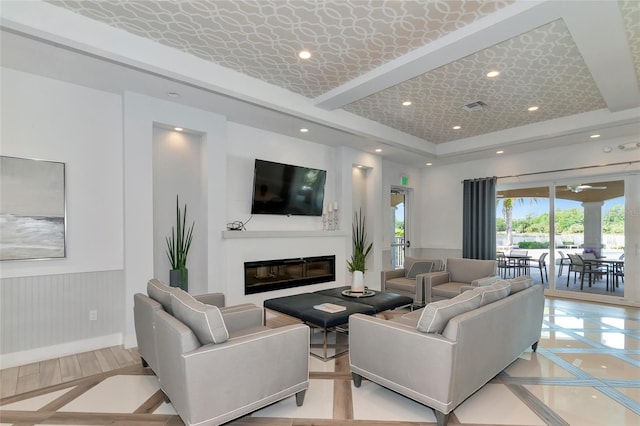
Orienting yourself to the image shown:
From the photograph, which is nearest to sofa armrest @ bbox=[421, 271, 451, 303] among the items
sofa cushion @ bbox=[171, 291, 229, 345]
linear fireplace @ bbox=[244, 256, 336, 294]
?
linear fireplace @ bbox=[244, 256, 336, 294]

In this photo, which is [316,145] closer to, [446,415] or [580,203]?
[446,415]

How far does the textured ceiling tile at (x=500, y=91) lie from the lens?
3172 mm

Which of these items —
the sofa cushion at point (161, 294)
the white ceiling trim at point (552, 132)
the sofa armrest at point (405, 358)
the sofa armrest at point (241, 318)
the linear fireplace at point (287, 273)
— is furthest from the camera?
the linear fireplace at point (287, 273)

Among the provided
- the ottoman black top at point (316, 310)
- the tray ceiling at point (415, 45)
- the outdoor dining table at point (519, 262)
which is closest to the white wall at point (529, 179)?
the outdoor dining table at point (519, 262)

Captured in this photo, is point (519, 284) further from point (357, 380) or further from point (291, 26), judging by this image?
point (291, 26)

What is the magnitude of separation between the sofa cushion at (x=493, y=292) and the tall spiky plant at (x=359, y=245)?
3.38 meters

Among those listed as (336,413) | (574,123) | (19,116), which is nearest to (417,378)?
(336,413)

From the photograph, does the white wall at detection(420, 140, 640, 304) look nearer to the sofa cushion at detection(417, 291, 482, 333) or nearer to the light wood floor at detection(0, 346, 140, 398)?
the sofa cushion at detection(417, 291, 482, 333)

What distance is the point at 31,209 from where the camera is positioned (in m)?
3.31

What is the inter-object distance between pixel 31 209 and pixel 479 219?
24.0 feet

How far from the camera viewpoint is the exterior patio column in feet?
19.8

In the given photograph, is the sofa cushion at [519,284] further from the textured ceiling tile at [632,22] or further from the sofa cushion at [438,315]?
the textured ceiling tile at [632,22]

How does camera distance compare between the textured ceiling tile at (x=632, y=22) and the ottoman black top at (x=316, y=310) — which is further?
the ottoman black top at (x=316, y=310)

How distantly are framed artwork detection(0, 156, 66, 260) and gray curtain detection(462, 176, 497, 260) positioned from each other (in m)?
7.02
